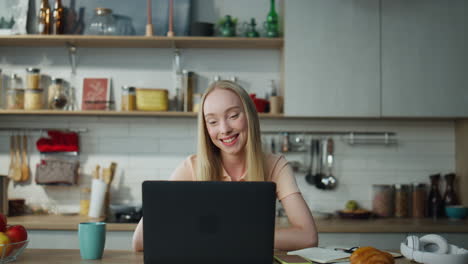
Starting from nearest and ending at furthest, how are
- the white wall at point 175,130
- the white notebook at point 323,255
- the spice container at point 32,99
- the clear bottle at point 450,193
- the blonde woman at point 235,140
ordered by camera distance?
1. the white notebook at point 323,255
2. the blonde woman at point 235,140
3. the spice container at point 32,99
4. the clear bottle at point 450,193
5. the white wall at point 175,130

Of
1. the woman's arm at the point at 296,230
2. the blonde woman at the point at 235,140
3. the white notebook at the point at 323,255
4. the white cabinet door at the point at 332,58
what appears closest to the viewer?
the white notebook at the point at 323,255

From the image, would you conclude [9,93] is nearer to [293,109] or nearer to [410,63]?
[293,109]

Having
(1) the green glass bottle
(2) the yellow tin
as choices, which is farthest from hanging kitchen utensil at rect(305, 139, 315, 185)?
(2) the yellow tin

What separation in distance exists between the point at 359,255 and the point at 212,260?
1.49 ft

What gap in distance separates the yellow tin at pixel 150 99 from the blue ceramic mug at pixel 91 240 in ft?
6.76

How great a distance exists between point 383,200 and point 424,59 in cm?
105

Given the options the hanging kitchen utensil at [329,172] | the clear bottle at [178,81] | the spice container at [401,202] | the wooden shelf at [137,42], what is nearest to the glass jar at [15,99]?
the wooden shelf at [137,42]

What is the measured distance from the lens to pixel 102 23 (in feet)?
12.5

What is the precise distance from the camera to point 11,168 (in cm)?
391

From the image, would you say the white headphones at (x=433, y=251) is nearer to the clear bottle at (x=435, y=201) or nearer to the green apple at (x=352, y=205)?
the green apple at (x=352, y=205)

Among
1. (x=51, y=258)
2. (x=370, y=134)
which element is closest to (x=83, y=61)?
(x=370, y=134)

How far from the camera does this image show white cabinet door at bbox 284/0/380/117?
364 cm

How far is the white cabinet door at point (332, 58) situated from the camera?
3639mm

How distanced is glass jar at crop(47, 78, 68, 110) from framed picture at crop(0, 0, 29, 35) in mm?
428
